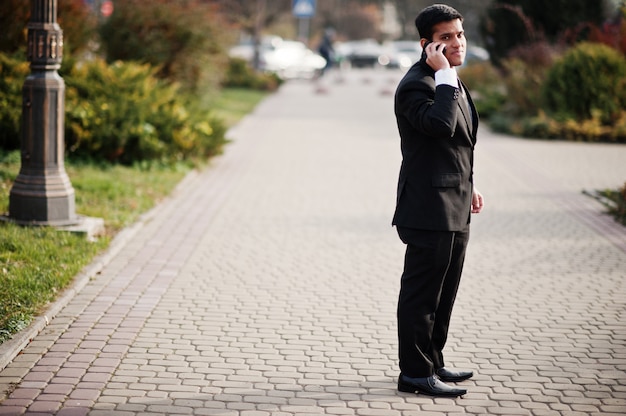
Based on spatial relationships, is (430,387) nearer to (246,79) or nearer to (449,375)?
(449,375)

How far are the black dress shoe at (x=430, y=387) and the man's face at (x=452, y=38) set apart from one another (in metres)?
1.62

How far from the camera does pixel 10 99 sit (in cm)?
1054

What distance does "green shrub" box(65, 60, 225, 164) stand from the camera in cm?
1102

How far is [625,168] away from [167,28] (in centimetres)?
791

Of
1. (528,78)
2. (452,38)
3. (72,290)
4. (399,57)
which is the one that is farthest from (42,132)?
(399,57)

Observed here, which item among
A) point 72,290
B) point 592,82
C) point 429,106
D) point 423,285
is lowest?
point 72,290

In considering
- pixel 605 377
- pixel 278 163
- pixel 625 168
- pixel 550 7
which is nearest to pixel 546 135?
pixel 625 168

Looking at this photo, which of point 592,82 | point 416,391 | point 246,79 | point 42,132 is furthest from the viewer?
point 246,79

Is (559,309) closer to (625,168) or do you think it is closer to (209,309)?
(209,309)

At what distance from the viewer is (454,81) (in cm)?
429

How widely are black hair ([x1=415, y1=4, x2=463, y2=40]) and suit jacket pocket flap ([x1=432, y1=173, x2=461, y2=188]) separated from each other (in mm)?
681

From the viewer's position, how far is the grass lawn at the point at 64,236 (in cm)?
583

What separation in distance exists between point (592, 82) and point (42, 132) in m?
12.4

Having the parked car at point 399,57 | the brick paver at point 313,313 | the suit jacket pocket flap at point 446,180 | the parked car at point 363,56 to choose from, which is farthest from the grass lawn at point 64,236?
the parked car at point 363,56
